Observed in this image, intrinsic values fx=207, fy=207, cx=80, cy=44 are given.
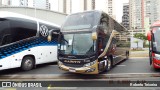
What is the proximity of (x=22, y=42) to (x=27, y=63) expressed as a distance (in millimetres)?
1307

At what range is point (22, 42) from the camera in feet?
36.3

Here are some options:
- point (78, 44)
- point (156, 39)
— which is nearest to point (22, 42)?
point (78, 44)

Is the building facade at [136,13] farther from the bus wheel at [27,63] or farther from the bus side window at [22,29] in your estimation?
the bus wheel at [27,63]

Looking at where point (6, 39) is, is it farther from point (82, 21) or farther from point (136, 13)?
point (136, 13)

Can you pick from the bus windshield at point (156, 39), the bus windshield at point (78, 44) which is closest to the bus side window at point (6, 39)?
the bus windshield at point (78, 44)

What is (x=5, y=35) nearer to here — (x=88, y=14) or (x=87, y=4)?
(x=88, y=14)

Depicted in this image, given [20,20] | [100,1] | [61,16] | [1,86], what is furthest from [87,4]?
[1,86]

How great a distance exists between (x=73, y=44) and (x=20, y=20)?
3536mm

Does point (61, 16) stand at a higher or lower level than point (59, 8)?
lower

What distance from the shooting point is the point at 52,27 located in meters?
14.0

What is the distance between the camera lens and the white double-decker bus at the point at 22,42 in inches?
397

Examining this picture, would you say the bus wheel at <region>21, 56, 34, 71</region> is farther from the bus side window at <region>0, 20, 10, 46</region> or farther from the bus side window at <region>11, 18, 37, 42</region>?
the bus side window at <region>0, 20, 10, 46</region>

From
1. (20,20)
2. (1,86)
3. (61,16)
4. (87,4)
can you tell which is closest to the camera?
(1,86)

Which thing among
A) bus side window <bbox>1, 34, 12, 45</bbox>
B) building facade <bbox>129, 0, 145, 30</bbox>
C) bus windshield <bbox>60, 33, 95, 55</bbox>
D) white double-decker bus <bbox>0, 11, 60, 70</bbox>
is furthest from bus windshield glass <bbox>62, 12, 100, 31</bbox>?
building facade <bbox>129, 0, 145, 30</bbox>
